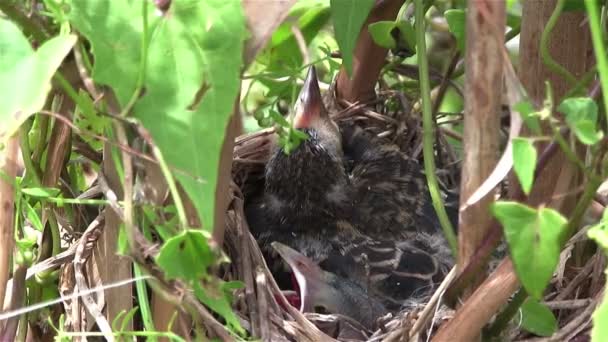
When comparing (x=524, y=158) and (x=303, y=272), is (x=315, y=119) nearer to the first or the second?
(x=303, y=272)

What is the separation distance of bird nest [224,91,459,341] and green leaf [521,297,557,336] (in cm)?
8

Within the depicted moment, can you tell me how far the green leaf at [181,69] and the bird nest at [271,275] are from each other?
0.28 meters

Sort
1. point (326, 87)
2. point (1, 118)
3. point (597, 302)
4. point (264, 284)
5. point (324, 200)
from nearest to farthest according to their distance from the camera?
point (1, 118) → point (597, 302) → point (264, 284) → point (324, 200) → point (326, 87)

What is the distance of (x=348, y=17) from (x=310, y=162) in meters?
0.56

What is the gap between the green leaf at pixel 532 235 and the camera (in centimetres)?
68

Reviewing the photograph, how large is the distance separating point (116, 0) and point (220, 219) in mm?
272

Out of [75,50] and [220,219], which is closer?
[75,50]

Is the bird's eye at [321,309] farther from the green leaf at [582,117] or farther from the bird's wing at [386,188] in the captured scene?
the green leaf at [582,117]

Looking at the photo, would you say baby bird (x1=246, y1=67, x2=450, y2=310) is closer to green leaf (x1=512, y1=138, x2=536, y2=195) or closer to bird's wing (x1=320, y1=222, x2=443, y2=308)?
bird's wing (x1=320, y1=222, x2=443, y2=308)

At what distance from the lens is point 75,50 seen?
76cm

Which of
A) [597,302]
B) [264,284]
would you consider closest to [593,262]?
[597,302]

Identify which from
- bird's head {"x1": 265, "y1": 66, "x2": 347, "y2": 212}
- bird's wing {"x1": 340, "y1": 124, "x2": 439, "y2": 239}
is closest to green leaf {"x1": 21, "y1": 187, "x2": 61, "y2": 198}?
bird's head {"x1": 265, "y1": 66, "x2": 347, "y2": 212}

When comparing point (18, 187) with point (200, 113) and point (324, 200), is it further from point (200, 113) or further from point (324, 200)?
point (324, 200)

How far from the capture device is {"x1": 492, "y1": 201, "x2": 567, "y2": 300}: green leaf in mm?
685
